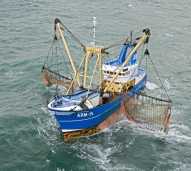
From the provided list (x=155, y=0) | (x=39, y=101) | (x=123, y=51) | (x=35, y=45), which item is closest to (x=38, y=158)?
(x=39, y=101)

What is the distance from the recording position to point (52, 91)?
75125mm

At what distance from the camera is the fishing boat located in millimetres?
61594

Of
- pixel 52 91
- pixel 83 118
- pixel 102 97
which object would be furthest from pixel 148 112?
pixel 52 91

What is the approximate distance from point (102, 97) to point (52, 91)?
11.4 m

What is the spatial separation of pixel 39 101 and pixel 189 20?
2009 inches

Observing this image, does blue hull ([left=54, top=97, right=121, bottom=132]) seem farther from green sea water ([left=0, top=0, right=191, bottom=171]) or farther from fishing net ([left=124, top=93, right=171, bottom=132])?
fishing net ([left=124, top=93, right=171, bottom=132])

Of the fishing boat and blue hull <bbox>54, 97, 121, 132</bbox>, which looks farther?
the fishing boat

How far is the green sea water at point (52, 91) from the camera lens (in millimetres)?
59438

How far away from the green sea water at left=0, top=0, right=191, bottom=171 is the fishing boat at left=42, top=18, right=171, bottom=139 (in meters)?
1.75

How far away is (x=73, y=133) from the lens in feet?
204

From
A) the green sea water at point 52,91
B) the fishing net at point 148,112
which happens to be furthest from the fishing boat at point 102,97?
the green sea water at point 52,91

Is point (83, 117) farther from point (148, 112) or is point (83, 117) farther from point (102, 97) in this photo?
point (148, 112)

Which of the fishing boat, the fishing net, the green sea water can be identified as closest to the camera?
the green sea water

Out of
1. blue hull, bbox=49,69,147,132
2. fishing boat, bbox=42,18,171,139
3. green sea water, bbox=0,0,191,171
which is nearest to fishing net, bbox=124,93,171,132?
fishing boat, bbox=42,18,171,139
